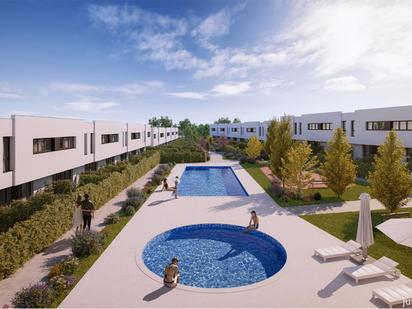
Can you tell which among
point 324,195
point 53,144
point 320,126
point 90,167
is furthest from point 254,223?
point 320,126

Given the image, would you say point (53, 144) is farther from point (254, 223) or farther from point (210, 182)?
point (254, 223)

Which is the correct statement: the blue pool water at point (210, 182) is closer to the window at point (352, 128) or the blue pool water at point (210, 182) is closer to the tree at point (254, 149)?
the tree at point (254, 149)

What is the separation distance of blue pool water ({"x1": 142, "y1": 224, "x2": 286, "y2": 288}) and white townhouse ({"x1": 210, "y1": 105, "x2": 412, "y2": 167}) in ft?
49.0

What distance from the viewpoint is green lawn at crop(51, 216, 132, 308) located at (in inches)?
328

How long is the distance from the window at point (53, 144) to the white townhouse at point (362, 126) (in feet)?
86.7

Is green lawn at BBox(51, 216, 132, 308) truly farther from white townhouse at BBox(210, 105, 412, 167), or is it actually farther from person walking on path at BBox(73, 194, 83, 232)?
white townhouse at BBox(210, 105, 412, 167)

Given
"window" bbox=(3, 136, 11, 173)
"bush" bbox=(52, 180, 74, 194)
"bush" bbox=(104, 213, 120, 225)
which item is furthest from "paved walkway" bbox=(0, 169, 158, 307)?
"window" bbox=(3, 136, 11, 173)

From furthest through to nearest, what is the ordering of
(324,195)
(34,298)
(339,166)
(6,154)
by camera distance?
1. (324,195)
2. (339,166)
3. (6,154)
4. (34,298)

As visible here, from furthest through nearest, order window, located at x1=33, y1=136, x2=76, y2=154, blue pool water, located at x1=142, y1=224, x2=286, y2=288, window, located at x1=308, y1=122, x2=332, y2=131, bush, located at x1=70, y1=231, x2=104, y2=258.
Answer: window, located at x1=308, y1=122, x2=332, y2=131 → window, located at x1=33, y1=136, x2=76, y2=154 → bush, located at x1=70, y1=231, x2=104, y2=258 → blue pool water, located at x1=142, y1=224, x2=286, y2=288

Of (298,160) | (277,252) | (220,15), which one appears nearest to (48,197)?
(277,252)

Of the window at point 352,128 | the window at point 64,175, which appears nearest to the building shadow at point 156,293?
the window at point 64,175

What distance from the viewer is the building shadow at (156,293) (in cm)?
Result: 813

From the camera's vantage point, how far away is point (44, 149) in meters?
19.7

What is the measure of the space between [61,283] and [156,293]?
3.05m
